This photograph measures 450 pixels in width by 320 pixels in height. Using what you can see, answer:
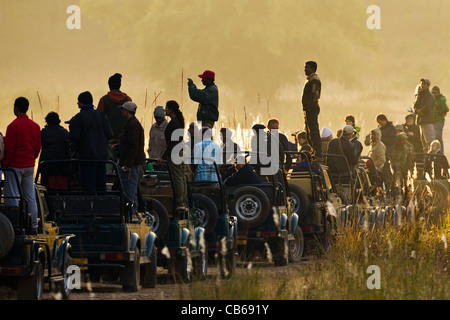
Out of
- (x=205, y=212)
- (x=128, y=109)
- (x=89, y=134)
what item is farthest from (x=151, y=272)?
(x=128, y=109)

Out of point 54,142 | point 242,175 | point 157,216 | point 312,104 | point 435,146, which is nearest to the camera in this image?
point 157,216

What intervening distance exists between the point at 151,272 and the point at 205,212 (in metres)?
1.89

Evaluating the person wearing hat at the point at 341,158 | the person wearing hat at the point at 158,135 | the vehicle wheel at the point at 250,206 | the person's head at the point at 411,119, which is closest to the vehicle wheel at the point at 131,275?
the vehicle wheel at the point at 250,206

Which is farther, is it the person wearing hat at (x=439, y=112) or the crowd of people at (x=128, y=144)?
the person wearing hat at (x=439, y=112)

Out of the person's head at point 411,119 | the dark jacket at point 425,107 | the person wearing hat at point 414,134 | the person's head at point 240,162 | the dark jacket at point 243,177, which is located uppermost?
the dark jacket at point 425,107

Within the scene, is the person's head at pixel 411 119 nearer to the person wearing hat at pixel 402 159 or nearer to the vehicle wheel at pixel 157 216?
the person wearing hat at pixel 402 159

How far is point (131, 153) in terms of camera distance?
16844 millimetres

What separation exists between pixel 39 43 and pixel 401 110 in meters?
37.6

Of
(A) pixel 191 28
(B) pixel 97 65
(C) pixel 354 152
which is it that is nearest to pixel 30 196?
(C) pixel 354 152

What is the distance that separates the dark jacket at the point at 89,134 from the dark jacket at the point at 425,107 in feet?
54.6

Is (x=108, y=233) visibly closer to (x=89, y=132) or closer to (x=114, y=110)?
(x=89, y=132)

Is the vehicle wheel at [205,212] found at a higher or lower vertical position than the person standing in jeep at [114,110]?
lower

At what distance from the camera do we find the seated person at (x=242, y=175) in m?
20.2
